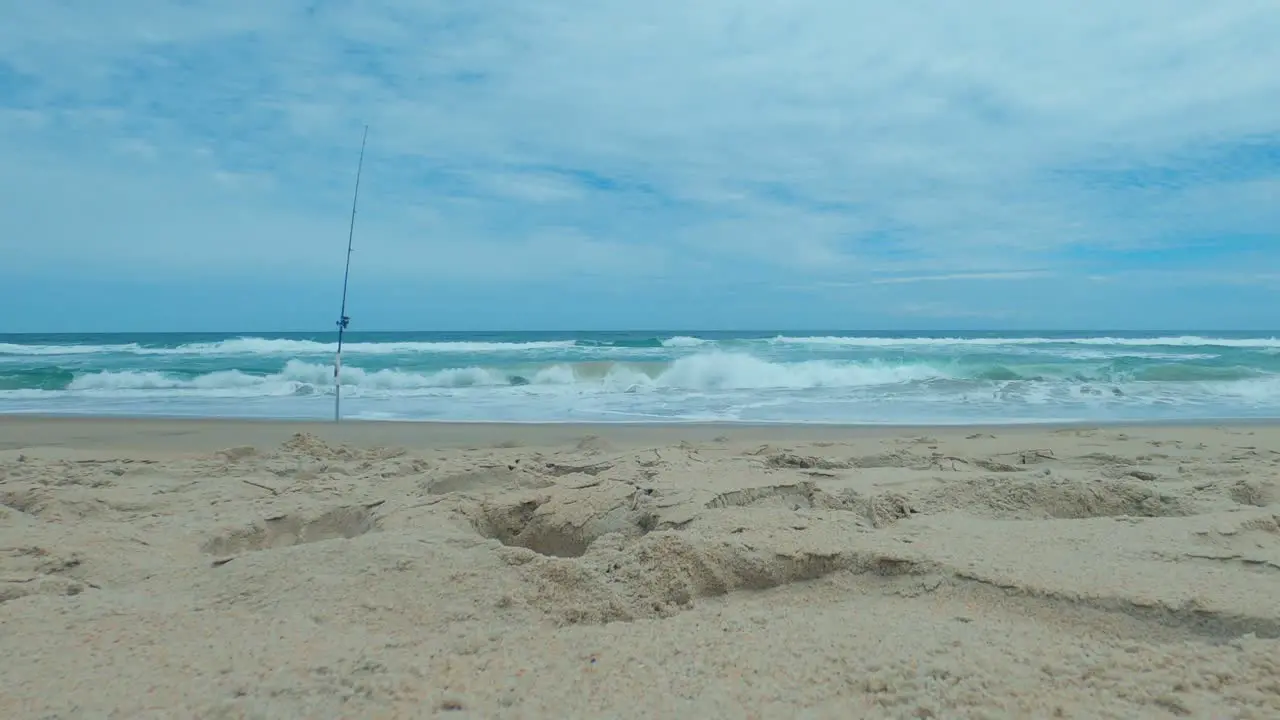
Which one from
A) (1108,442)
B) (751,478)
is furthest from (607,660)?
(1108,442)

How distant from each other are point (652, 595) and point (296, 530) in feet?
6.92

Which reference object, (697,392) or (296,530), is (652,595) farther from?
(697,392)

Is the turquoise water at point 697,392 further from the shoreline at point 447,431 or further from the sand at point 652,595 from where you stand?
the sand at point 652,595

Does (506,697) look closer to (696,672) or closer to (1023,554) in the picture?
(696,672)

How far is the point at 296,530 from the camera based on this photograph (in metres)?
3.61

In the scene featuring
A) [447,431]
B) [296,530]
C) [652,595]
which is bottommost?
[447,431]

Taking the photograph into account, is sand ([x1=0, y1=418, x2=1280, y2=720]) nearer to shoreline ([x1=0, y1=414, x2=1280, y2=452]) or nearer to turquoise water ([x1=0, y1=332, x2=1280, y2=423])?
shoreline ([x1=0, y1=414, x2=1280, y2=452])

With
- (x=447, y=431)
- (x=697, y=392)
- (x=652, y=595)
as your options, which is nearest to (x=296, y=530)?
(x=652, y=595)

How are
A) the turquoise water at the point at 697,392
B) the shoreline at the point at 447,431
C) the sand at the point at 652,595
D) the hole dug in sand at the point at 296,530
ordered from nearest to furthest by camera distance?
1. the sand at the point at 652,595
2. the hole dug in sand at the point at 296,530
3. the shoreline at the point at 447,431
4. the turquoise water at the point at 697,392

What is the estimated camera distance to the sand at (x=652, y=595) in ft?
5.75

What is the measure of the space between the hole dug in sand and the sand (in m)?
0.01

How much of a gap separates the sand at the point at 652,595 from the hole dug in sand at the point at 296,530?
0.05 ft

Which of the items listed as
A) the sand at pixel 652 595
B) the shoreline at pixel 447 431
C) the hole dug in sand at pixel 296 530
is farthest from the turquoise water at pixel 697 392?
the hole dug in sand at pixel 296 530

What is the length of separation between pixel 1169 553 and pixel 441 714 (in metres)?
2.49
